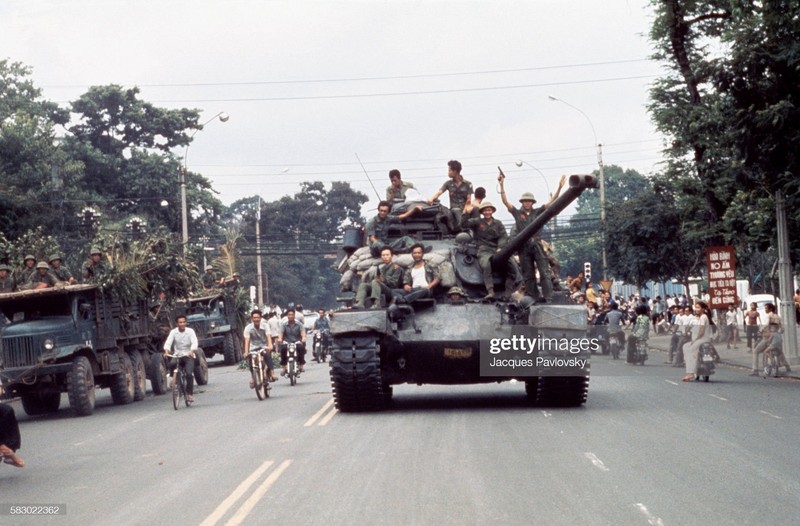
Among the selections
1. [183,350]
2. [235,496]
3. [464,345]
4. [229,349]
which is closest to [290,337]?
[183,350]

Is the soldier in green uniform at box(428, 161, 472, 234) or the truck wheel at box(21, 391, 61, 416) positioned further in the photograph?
the truck wheel at box(21, 391, 61, 416)

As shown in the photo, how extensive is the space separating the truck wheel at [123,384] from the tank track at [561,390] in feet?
31.8

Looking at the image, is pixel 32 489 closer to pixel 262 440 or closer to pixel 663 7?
pixel 262 440

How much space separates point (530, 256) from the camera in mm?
19672

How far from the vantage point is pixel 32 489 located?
12398 millimetres

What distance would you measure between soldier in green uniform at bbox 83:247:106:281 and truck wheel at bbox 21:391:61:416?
237 centimetres

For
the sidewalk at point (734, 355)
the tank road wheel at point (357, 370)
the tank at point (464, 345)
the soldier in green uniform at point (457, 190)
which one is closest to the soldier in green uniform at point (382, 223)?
the soldier in green uniform at point (457, 190)

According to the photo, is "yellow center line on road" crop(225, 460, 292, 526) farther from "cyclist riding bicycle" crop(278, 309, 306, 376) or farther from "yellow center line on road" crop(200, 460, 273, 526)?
"cyclist riding bicycle" crop(278, 309, 306, 376)

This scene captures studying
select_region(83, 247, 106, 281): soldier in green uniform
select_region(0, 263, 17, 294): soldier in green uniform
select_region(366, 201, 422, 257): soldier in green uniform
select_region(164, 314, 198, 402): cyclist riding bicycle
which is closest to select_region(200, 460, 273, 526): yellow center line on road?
Result: select_region(366, 201, 422, 257): soldier in green uniform

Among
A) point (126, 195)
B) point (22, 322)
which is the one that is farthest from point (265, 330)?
point (126, 195)

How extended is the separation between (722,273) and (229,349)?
16.4 metres

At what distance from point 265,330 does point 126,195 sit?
4229 cm

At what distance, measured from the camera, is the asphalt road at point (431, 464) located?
32.3 feet

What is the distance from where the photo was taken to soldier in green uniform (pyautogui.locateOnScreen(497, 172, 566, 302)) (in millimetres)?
19125
